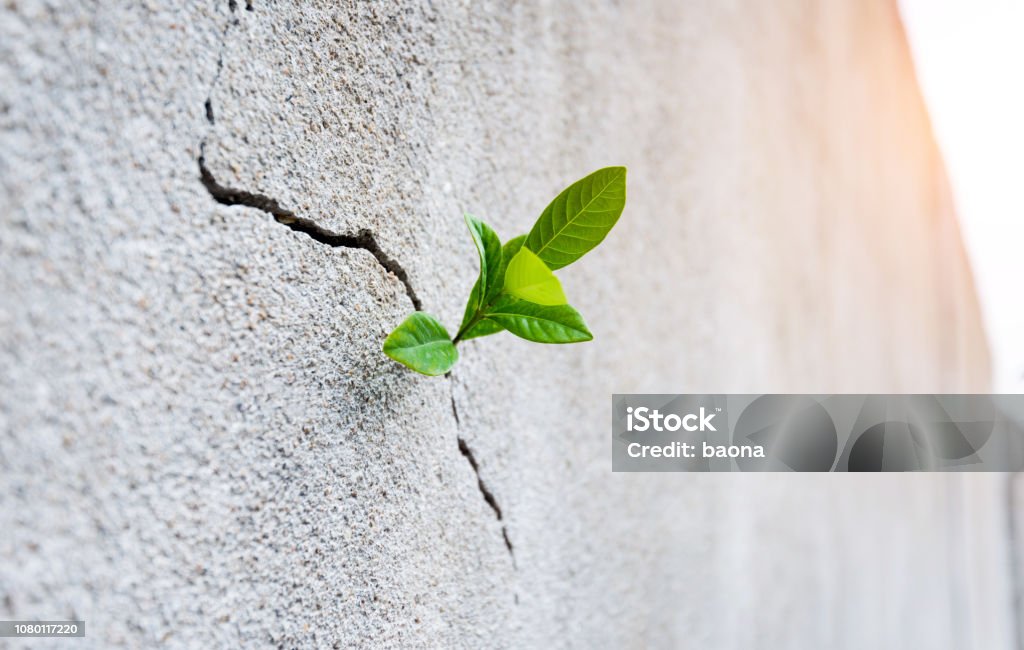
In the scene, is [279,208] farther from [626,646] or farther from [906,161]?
[906,161]

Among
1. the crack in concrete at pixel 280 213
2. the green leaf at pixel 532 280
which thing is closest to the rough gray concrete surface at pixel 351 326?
the crack in concrete at pixel 280 213

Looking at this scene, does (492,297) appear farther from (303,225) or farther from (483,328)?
(303,225)

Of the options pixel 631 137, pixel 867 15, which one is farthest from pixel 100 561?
pixel 867 15

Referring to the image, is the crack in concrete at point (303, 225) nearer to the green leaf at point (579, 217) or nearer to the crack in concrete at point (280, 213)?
the crack in concrete at point (280, 213)

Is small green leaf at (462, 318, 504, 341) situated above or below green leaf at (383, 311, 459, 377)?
above

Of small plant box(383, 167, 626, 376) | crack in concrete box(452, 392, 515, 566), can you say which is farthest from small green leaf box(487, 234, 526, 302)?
crack in concrete box(452, 392, 515, 566)

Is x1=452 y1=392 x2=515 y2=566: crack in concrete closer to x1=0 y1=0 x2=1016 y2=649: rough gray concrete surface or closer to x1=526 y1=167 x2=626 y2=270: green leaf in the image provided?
x1=0 y1=0 x2=1016 y2=649: rough gray concrete surface
